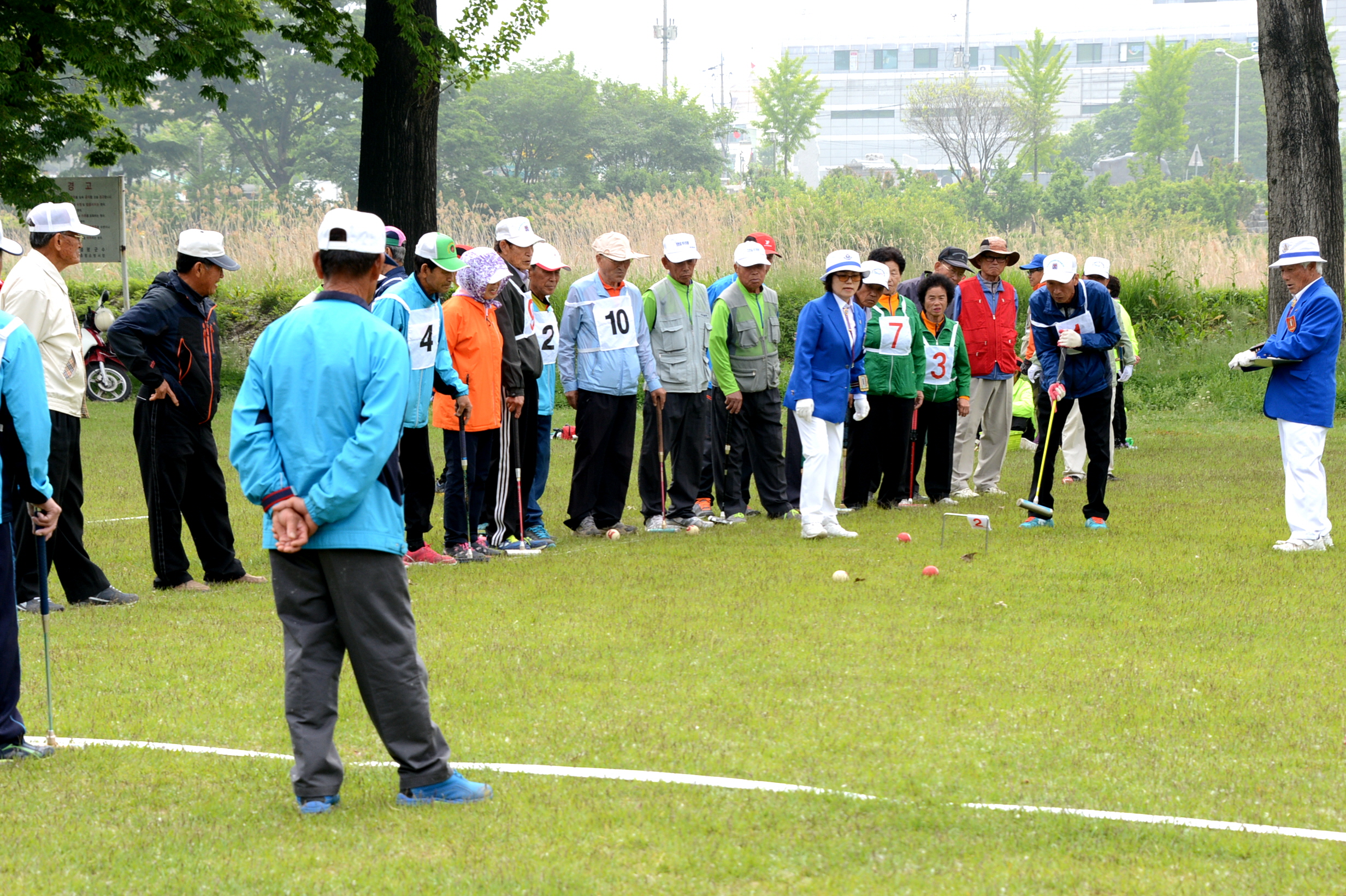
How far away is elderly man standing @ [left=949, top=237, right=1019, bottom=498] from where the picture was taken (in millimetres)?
12898

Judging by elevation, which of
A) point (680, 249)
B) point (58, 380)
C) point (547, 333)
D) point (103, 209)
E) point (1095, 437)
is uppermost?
point (103, 209)

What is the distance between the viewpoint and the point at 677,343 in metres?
11.5

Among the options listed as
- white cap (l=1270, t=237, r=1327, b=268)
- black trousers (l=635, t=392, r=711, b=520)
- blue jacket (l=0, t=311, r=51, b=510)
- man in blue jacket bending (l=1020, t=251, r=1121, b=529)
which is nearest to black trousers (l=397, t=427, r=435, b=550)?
black trousers (l=635, t=392, r=711, b=520)

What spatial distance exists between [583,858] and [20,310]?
5.55 meters

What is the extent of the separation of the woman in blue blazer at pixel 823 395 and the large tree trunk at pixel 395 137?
6.47 meters

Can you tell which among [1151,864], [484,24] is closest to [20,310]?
[1151,864]

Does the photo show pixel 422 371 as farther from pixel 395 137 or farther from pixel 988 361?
pixel 395 137

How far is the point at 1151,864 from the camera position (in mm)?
4184

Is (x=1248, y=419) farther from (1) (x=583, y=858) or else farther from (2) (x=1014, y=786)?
(1) (x=583, y=858)

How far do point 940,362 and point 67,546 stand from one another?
7389mm

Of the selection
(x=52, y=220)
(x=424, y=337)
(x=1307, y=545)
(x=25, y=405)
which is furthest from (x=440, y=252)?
(x=1307, y=545)

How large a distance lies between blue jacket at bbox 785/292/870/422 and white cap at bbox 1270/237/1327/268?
3.10 meters

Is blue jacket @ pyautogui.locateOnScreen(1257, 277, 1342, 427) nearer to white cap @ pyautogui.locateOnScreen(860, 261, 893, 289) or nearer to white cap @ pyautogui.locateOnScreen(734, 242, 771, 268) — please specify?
white cap @ pyautogui.locateOnScreen(860, 261, 893, 289)

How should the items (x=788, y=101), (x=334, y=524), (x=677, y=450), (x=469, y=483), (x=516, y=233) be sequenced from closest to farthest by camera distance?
(x=334, y=524) < (x=469, y=483) < (x=516, y=233) < (x=677, y=450) < (x=788, y=101)
